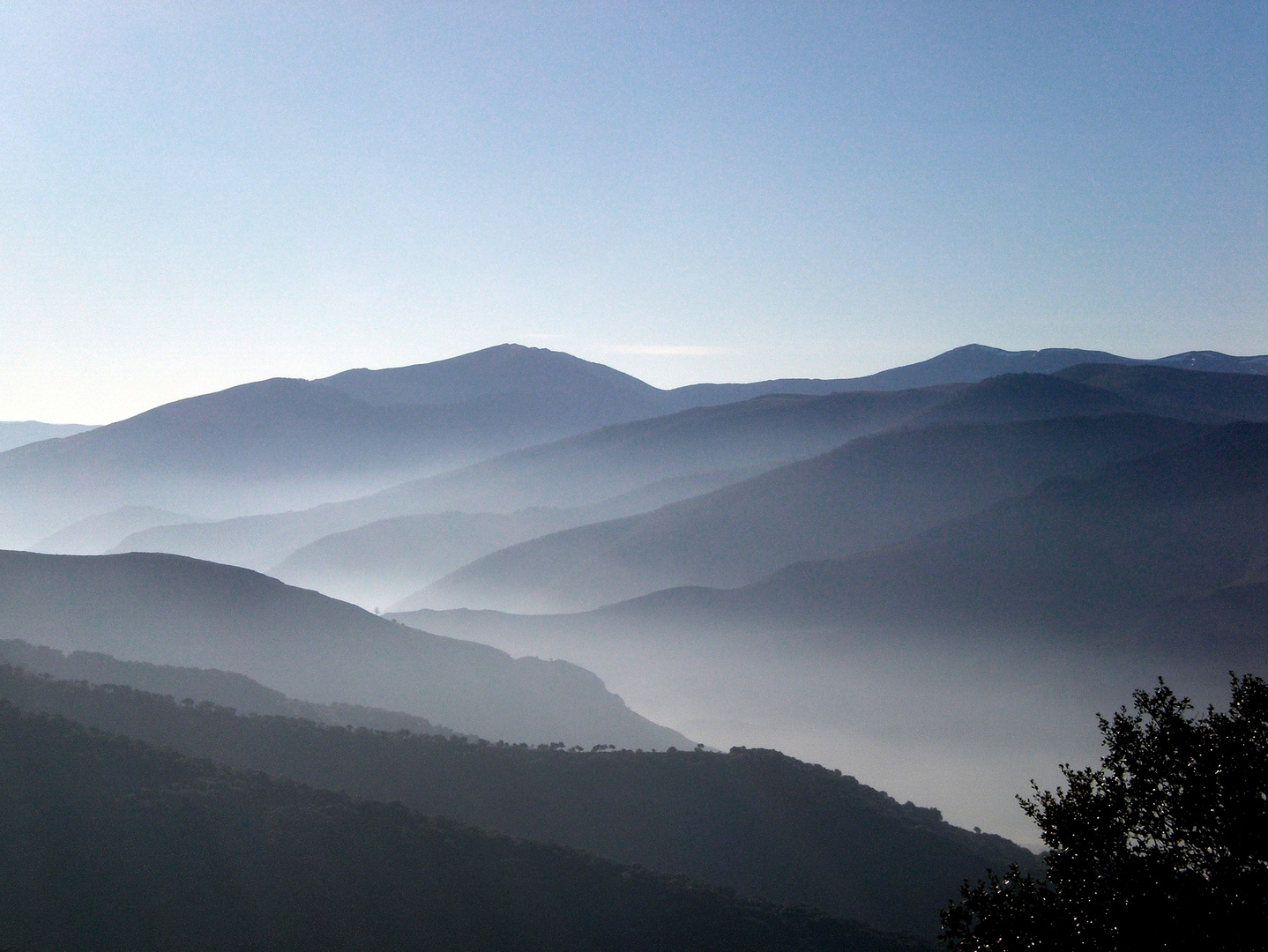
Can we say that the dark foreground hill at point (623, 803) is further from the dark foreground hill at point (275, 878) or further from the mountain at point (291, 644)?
the mountain at point (291, 644)

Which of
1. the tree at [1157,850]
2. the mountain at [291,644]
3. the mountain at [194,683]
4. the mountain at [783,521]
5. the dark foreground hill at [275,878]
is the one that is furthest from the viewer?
the mountain at [783,521]

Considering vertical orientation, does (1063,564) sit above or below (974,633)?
above

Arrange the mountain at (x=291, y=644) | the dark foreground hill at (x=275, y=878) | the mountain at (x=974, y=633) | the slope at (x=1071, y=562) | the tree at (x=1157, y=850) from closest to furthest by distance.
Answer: the tree at (x=1157, y=850) → the dark foreground hill at (x=275, y=878) → the mountain at (x=291, y=644) → the mountain at (x=974, y=633) → the slope at (x=1071, y=562)

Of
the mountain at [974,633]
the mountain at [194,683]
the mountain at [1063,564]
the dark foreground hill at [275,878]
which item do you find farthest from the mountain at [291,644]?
the mountain at [1063,564]

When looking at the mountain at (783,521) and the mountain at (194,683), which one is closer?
the mountain at (194,683)

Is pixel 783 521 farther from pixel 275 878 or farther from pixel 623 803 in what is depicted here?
pixel 275 878

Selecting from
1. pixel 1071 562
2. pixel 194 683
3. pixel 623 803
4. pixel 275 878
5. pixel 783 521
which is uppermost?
pixel 783 521

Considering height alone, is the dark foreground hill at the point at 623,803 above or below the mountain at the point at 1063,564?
below

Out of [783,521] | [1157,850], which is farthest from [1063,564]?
[1157,850]

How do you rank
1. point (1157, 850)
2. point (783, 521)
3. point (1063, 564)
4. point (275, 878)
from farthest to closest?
point (783, 521) → point (1063, 564) → point (275, 878) → point (1157, 850)
